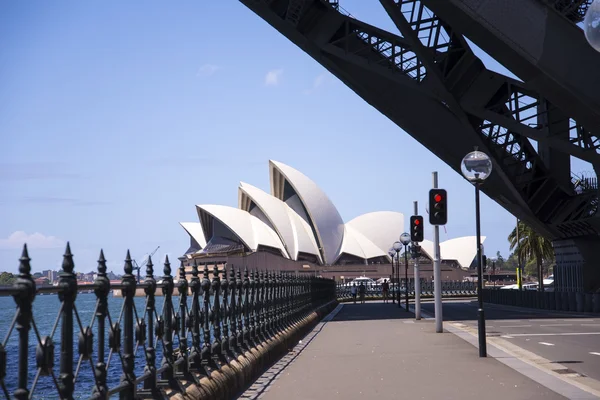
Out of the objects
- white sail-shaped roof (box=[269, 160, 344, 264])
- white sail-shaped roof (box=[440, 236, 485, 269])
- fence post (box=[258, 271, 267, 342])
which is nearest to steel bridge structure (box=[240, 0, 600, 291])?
fence post (box=[258, 271, 267, 342])

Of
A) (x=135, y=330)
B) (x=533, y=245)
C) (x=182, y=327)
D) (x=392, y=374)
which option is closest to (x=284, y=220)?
(x=533, y=245)

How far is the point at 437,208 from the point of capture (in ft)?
69.5

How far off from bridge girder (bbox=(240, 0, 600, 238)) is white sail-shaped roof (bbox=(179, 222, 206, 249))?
8938 cm

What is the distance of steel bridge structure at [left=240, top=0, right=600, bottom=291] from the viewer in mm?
25703

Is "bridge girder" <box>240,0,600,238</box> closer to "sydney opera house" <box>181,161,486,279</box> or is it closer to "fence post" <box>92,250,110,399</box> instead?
"fence post" <box>92,250,110,399</box>

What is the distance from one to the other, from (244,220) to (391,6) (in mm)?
84773

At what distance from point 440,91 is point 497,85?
89.5 inches

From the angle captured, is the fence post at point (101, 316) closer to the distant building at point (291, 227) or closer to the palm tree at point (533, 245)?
the palm tree at point (533, 245)

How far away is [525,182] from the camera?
3838cm

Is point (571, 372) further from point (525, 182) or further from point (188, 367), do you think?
point (525, 182)

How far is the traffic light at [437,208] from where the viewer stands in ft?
69.2

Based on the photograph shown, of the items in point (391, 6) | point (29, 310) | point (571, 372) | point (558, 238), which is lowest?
point (571, 372)

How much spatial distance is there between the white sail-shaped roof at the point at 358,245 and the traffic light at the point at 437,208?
104586 millimetres

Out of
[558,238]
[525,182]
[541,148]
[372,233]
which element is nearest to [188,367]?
[525,182]
